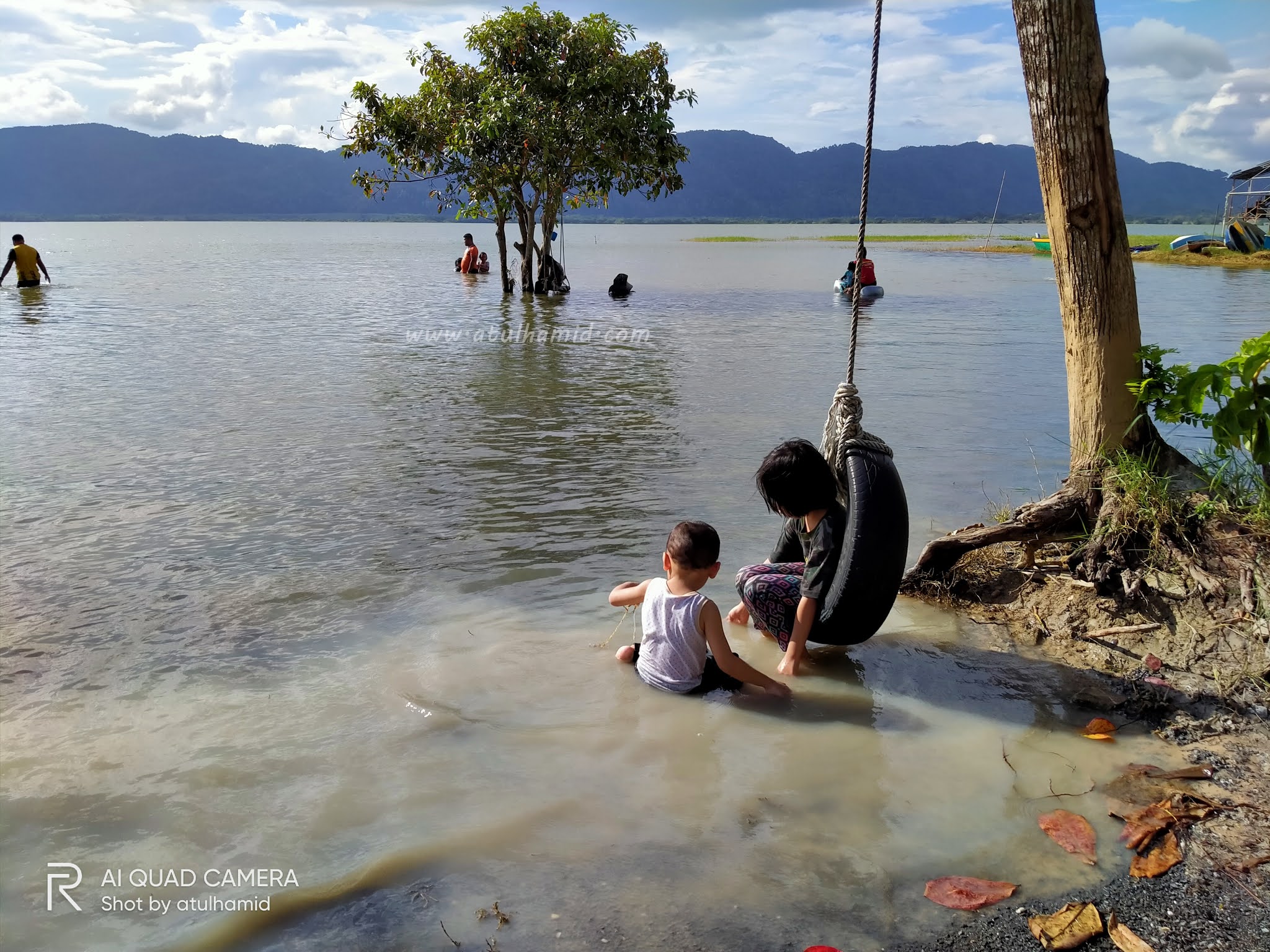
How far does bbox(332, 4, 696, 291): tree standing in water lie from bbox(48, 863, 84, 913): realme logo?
1903 centimetres

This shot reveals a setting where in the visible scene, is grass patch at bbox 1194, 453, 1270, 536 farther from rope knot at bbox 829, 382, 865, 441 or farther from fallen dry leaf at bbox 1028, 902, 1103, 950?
fallen dry leaf at bbox 1028, 902, 1103, 950

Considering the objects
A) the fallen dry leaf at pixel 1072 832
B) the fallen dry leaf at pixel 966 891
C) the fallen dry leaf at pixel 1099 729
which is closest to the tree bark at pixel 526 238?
the fallen dry leaf at pixel 1099 729

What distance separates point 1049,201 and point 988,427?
18.2ft

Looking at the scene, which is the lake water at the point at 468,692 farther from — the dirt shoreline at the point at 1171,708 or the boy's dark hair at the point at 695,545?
the boy's dark hair at the point at 695,545

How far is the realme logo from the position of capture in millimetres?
2955

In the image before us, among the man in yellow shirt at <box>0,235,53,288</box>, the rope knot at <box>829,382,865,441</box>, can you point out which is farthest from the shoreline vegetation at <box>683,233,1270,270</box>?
the man in yellow shirt at <box>0,235,53,288</box>

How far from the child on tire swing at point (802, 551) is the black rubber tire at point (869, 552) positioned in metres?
0.09

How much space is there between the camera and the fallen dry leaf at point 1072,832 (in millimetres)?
3113

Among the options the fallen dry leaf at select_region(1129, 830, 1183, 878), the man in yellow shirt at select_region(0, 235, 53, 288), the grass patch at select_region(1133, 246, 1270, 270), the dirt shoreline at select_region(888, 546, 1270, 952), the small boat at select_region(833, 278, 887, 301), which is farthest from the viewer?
the grass patch at select_region(1133, 246, 1270, 270)

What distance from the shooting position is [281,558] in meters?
Answer: 6.14

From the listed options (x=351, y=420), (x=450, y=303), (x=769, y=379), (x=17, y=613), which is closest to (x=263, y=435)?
(x=351, y=420)

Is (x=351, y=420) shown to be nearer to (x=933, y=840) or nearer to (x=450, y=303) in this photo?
(x=933, y=840)

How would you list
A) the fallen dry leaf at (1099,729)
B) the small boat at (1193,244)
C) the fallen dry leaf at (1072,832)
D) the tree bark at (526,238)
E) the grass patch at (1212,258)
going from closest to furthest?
1. the fallen dry leaf at (1072,832)
2. the fallen dry leaf at (1099,729)
3. the tree bark at (526,238)
4. the grass patch at (1212,258)
5. the small boat at (1193,244)

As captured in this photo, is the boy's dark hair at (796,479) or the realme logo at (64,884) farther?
the boy's dark hair at (796,479)
